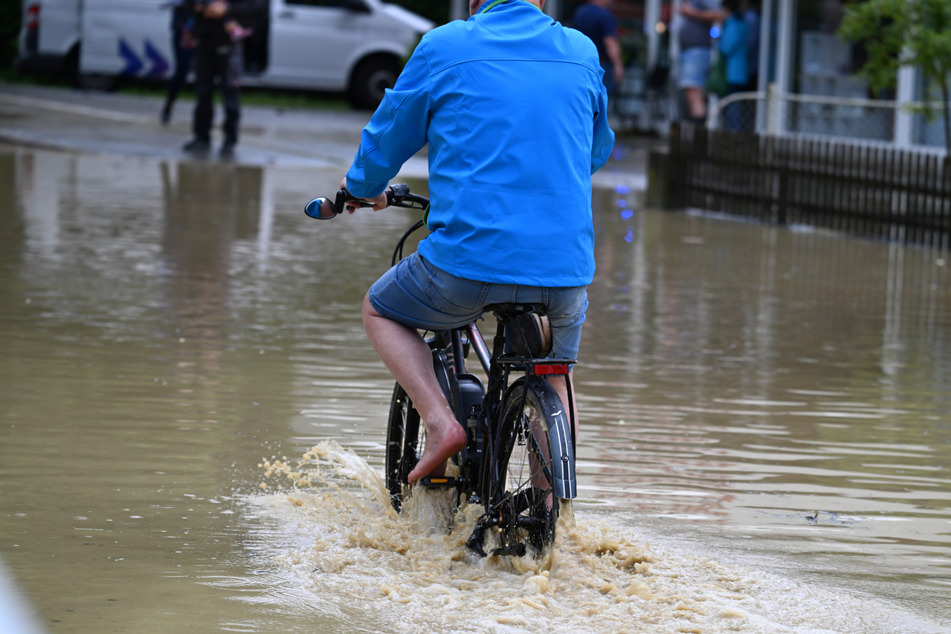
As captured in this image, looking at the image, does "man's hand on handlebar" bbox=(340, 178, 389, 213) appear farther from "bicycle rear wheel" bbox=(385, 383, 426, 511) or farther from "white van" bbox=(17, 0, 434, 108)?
"white van" bbox=(17, 0, 434, 108)

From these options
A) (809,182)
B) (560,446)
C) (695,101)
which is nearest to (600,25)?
(695,101)

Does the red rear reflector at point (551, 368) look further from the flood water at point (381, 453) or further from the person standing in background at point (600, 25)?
the person standing in background at point (600, 25)

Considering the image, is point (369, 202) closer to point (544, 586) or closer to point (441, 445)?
point (441, 445)

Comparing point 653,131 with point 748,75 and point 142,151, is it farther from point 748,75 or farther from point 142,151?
point 142,151

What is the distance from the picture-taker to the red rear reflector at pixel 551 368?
389 cm

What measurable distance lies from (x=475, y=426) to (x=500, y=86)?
3.19 feet

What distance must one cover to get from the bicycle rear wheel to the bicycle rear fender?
0.70m

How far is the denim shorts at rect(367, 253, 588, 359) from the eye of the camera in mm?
3924

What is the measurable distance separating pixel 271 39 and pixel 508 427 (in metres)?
21.1

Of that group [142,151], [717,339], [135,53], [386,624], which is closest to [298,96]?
[135,53]

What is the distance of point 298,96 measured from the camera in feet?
89.5

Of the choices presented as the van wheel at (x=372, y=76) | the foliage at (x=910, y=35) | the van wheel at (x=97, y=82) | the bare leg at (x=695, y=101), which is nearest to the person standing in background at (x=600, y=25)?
the bare leg at (x=695, y=101)

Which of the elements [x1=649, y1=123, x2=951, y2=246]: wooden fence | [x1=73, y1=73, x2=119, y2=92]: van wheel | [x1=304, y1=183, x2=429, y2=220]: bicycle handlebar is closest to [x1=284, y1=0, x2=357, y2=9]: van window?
[x1=73, y1=73, x2=119, y2=92]: van wheel

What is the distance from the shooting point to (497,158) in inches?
152
